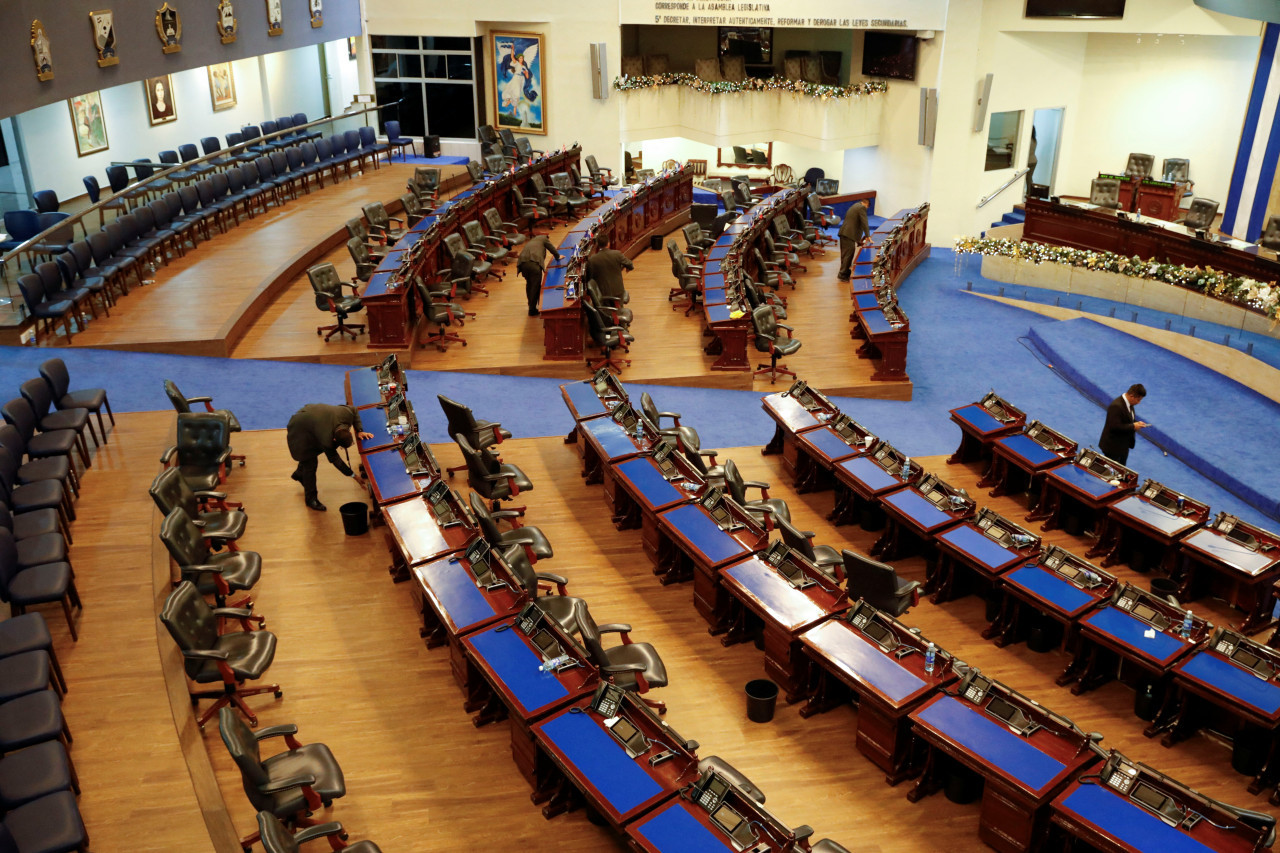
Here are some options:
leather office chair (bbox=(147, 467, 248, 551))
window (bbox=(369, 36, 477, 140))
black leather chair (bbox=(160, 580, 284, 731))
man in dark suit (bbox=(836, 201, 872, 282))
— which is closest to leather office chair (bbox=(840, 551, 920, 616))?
black leather chair (bbox=(160, 580, 284, 731))

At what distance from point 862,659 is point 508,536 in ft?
9.28

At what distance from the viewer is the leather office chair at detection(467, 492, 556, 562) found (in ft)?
22.9

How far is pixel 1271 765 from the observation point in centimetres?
586

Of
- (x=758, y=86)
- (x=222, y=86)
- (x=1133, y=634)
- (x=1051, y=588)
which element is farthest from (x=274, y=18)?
(x=1133, y=634)

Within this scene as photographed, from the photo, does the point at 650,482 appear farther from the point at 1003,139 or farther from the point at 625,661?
the point at 1003,139

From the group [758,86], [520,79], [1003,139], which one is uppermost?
[520,79]

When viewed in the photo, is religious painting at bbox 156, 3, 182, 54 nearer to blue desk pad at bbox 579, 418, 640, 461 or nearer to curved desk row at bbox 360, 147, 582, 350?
curved desk row at bbox 360, 147, 582, 350

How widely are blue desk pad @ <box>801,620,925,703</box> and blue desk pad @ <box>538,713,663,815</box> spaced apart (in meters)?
1.46

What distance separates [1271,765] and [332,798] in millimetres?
5195

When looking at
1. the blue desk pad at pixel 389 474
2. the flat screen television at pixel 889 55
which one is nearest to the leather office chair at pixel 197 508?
the blue desk pad at pixel 389 474

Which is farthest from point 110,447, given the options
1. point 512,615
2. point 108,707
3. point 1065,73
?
point 1065,73

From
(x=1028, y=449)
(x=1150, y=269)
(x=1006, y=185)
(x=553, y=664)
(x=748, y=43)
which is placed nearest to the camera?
(x=553, y=664)

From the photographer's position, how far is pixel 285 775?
537 centimetres

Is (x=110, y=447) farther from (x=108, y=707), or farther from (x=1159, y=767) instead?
(x=1159, y=767)
